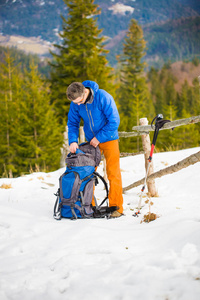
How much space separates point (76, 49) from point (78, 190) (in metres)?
18.0

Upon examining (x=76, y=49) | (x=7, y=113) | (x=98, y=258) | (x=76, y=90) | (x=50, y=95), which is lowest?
(x=98, y=258)

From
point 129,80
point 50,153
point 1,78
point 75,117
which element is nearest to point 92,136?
point 75,117

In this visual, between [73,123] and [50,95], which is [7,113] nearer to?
[50,95]

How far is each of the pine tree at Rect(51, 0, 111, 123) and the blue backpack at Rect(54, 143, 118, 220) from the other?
15.5 meters

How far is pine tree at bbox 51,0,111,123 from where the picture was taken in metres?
18.8

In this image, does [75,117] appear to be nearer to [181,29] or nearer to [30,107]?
[30,107]

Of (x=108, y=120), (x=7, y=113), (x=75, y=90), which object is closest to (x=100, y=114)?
(x=108, y=120)

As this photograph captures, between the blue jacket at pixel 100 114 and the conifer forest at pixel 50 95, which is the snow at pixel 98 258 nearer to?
the blue jacket at pixel 100 114

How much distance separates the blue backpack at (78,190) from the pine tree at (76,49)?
1552 cm

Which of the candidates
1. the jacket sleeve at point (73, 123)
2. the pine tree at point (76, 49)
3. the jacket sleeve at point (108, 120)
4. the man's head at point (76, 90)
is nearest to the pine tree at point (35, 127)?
the pine tree at point (76, 49)

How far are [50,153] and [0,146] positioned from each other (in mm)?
3672

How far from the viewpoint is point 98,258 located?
1.95m

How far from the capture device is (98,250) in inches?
81.7

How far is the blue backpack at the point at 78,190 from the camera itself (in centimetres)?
323
